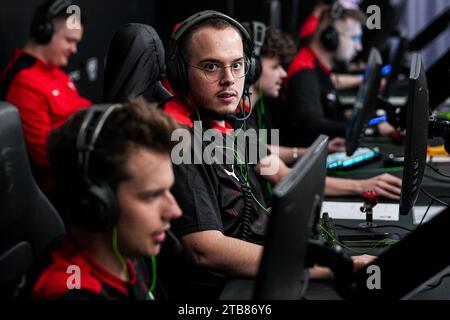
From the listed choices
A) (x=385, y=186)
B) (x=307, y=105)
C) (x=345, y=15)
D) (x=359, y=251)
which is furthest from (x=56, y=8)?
(x=359, y=251)

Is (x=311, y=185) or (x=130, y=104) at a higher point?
(x=130, y=104)

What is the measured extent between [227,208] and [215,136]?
0.20m

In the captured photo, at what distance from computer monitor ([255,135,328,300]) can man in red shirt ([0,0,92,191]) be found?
1918 mm

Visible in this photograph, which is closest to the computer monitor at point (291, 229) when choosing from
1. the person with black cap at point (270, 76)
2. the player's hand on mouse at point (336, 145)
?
the person with black cap at point (270, 76)

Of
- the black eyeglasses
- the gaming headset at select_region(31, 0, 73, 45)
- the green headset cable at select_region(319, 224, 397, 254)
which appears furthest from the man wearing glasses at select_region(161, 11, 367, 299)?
the gaming headset at select_region(31, 0, 73, 45)

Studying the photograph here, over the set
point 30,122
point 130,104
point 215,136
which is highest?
point 130,104

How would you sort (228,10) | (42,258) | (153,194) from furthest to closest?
(228,10)
(42,258)
(153,194)

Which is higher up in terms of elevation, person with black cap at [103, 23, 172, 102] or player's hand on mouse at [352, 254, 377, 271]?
person with black cap at [103, 23, 172, 102]

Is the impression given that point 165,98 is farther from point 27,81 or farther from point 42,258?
point 27,81

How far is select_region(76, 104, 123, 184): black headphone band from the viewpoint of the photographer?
125cm

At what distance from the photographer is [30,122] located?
321 centimetres

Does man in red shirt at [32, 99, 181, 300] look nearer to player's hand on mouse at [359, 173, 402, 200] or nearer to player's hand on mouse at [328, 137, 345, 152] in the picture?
player's hand on mouse at [359, 173, 402, 200]

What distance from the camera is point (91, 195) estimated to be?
1246 millimetres

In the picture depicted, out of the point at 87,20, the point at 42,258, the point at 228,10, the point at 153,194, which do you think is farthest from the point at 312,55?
the point at 153,194
